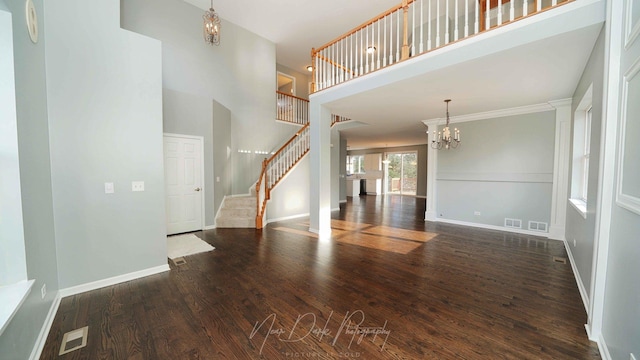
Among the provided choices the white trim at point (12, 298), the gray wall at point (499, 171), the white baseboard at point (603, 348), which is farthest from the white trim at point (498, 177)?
the white trim at point (12, 298)

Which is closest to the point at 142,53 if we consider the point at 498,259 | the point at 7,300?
the point at 7,300

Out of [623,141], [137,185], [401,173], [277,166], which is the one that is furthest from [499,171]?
[401,173]

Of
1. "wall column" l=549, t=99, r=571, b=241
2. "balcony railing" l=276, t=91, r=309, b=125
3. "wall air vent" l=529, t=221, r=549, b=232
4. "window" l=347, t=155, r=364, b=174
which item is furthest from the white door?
"window" l=347, t=155, r=364, b=174

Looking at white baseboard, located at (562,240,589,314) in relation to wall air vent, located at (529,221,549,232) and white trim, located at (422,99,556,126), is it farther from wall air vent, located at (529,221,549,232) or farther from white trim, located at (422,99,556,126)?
white trim, located at (422,99,556,126)

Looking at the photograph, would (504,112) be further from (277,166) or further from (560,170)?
(277,166)

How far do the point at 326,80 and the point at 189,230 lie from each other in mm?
4338

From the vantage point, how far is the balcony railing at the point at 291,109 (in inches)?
310

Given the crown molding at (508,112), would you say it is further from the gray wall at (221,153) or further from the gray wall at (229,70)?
the gray wall at (221,153)

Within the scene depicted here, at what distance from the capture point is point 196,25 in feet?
19.0

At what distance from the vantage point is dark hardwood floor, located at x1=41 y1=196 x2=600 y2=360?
1.78 metres

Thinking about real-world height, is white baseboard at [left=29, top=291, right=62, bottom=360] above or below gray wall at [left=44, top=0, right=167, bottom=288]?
below

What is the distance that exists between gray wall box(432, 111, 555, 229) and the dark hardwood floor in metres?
1.39

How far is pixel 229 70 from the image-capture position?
644 centimetres

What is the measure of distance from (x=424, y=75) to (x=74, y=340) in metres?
4.55
